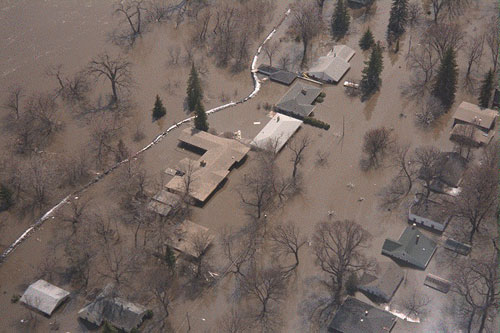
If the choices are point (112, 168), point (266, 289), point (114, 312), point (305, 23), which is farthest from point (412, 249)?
point (305, 23)

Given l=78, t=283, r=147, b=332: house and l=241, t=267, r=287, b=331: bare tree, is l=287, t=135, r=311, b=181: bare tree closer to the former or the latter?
l=241, t=267, r=287, b=331: bare tree

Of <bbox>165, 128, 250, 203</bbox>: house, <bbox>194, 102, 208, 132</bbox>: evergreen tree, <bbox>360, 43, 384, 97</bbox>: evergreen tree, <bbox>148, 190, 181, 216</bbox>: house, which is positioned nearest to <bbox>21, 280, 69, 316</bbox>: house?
<bbox>148, 190, 181, 216</bbox>: house

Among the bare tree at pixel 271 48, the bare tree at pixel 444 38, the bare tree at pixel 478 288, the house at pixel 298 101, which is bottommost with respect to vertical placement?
the bare tree at pixel 478 288

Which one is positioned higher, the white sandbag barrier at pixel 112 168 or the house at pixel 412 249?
the white sandbag barrier at pixel 112 168

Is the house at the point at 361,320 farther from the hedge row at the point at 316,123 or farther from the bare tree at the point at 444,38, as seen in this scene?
the bare tree at the point at 444,38

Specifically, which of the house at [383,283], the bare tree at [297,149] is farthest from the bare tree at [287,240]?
the bare tree at [297,149]
